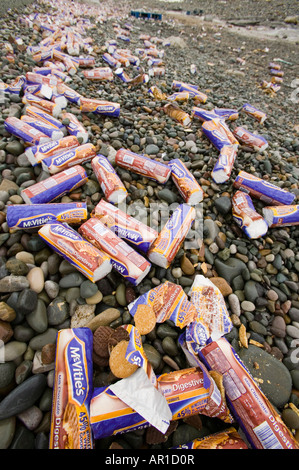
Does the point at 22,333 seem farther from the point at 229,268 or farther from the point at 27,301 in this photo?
the point at 229,268

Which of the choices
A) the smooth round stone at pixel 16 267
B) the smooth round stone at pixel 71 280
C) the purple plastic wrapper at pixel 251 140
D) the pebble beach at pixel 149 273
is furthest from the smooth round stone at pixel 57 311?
the purple plastic wrapper at pixel 251 140

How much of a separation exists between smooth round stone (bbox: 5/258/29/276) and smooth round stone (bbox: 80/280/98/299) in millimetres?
465

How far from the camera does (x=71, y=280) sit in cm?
192

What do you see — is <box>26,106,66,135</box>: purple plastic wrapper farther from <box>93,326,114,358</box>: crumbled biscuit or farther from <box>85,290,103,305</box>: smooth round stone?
<box>93,326,114,358</box>: crumbled biscuit

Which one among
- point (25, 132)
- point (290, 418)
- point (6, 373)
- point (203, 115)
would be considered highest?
point (203, 115)

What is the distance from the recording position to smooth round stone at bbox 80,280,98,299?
6.09 feet

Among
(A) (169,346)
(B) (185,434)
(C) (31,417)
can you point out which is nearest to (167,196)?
(A) (169,346)

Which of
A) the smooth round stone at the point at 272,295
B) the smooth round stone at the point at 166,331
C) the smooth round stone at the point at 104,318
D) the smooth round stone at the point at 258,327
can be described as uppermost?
the smooth round stone at the point at 272,295

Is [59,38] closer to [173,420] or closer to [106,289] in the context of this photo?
[106,289]

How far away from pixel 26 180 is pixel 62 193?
47cm

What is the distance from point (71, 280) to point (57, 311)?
26 cm

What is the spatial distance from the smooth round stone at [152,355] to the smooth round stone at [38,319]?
0.76 m

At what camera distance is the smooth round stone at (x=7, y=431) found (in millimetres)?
1304

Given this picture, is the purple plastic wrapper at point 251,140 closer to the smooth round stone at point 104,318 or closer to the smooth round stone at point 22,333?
the smooth round stone at point 104,318
